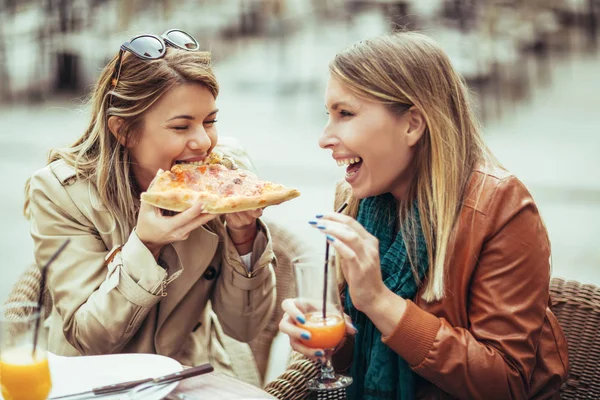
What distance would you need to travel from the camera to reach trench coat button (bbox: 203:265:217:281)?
8.77 ft

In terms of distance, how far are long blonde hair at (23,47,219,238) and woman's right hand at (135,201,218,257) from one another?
235 millimetres

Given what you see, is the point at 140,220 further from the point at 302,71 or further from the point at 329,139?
the point at 302,71

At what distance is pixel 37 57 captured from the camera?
28.9ft

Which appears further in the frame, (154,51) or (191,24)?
(191,24)

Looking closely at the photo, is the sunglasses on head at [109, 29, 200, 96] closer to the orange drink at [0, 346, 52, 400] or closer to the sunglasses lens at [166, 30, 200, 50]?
the sunglasses lens at [166, 30, 200, 50]

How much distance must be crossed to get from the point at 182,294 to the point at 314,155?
4.49 metres

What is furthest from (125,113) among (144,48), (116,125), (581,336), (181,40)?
(581,336)

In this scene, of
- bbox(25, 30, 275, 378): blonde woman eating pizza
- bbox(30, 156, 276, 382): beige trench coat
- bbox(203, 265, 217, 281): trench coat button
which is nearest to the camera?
bbox(30, 156, 276, 382): beige trench coat

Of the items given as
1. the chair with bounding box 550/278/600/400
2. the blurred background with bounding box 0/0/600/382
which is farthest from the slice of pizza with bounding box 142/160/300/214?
the blurred background with bounding box 0/0/600/382

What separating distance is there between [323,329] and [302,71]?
6.68 m

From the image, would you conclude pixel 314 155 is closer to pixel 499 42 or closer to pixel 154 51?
pixel 499 42

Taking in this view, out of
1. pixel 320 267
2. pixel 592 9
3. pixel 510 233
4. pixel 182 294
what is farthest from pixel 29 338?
pixel 592 9

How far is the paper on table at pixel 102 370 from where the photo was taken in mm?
1908

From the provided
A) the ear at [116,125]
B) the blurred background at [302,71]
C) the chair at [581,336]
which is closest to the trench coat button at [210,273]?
the ear at [116,125]
